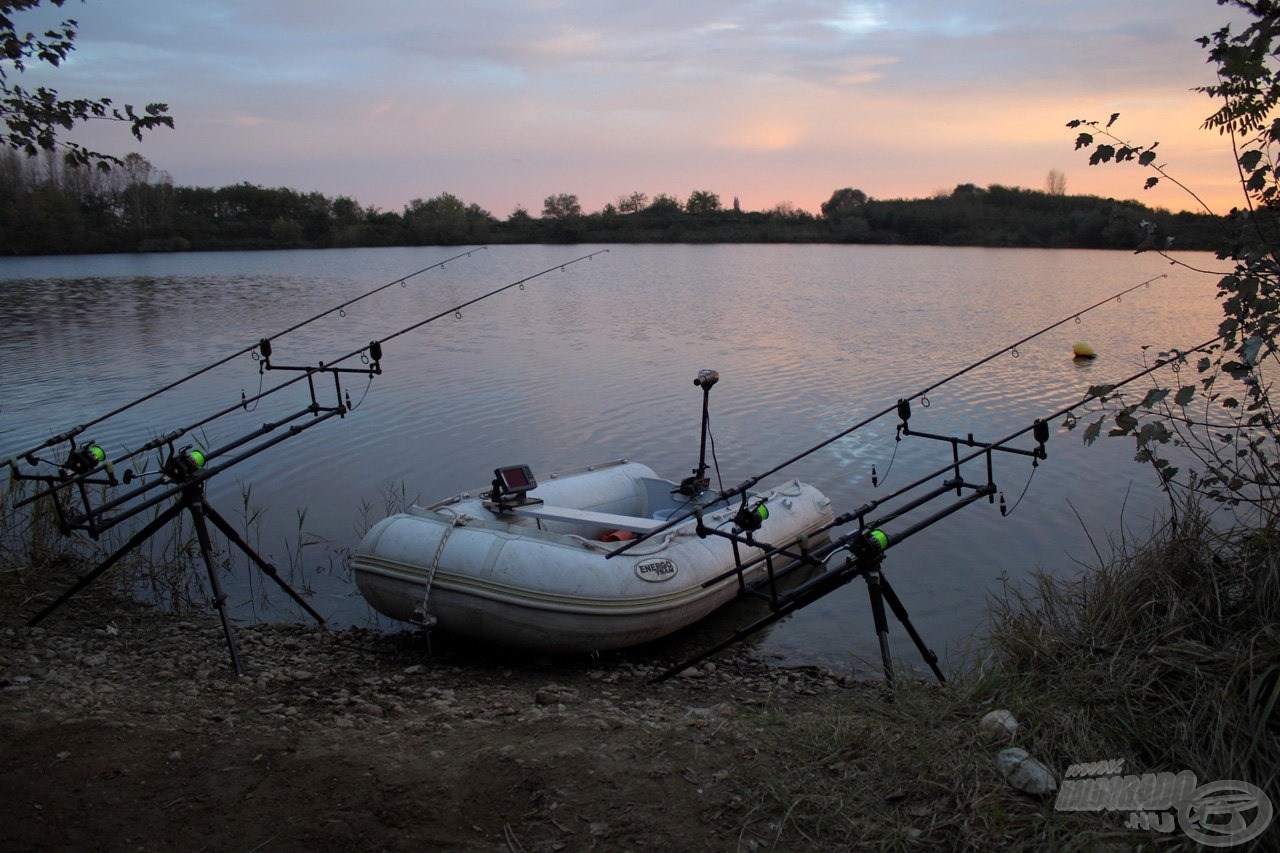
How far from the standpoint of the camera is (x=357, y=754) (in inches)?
157

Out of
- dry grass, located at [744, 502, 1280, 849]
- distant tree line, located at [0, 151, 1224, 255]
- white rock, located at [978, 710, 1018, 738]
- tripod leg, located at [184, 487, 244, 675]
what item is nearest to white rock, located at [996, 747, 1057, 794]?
dry grass, located at [744, 502, 1280, 849]

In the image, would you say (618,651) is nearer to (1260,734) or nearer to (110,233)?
(1260,734)

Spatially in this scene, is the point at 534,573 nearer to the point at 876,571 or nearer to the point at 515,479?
the point at 515,479

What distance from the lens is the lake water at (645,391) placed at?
28.1ft

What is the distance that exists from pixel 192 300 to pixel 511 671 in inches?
955


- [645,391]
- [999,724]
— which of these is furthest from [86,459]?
[645,391]

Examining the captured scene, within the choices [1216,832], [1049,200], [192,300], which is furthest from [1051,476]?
[1049,200]

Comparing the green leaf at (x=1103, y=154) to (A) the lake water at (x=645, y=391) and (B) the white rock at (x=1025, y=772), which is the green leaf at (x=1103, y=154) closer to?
(B) the white rock at (x=1025, y=772)

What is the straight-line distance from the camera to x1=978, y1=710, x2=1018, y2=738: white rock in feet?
11.6

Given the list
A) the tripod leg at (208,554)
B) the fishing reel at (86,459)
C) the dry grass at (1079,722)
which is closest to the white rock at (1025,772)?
the dry grass at (1079,722)

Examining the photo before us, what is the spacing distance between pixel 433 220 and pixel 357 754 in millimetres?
57270

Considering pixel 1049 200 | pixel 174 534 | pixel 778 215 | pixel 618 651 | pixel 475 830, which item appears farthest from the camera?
pixel 778 215

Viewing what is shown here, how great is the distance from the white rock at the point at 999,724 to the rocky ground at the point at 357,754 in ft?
2.62

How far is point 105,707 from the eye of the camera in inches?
Answer: 178
